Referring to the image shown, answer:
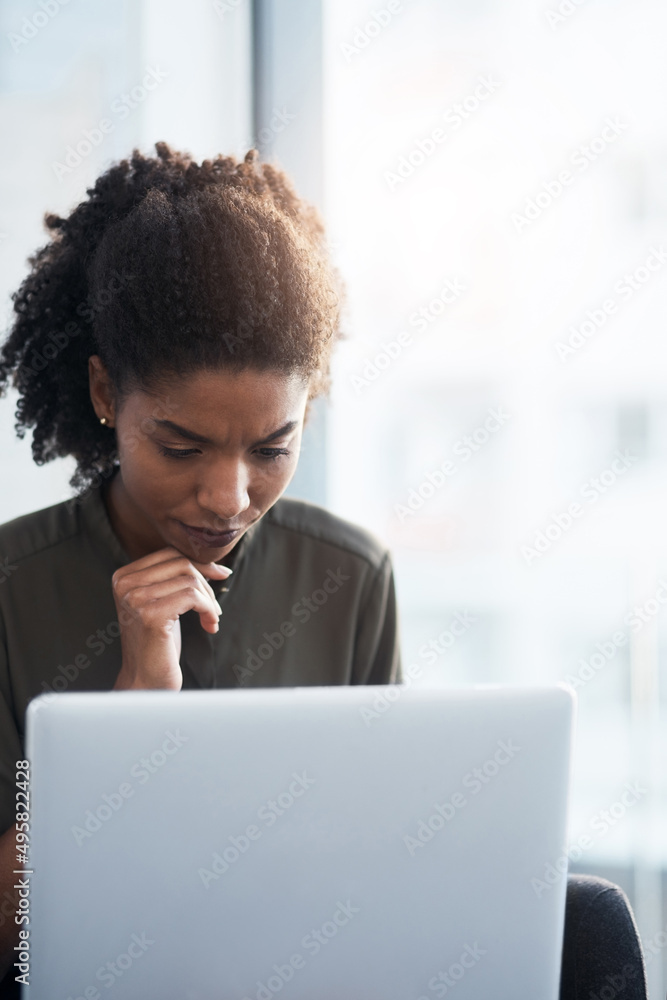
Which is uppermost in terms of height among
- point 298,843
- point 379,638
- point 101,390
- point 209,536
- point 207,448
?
point 101,390

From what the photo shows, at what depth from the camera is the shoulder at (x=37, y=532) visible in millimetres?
1230

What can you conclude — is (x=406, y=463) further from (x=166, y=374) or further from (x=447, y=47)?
(x=166, y=374)

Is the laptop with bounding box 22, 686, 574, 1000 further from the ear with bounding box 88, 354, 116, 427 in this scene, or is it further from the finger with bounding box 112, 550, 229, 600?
the ear with bounding box 88, 354, 116, 427

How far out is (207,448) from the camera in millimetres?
1057

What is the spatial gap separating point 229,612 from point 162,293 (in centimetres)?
49

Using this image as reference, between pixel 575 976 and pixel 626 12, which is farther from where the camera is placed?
pixel 626 12

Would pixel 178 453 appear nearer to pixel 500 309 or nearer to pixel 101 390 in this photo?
pixel 101 390

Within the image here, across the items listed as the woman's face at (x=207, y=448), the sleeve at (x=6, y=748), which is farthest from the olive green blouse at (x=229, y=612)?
the woman's face at (x=207, y=448)

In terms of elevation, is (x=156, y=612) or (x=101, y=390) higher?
(x=101, y=390)

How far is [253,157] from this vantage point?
128 cm

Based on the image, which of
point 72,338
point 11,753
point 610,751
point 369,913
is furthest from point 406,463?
point 369,913

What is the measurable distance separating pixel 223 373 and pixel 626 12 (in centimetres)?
137

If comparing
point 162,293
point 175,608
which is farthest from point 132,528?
point 162,293

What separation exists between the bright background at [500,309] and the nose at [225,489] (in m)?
0.88
